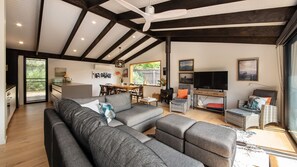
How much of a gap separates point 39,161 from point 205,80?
487 cm

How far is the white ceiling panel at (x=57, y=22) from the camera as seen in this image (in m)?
3.60

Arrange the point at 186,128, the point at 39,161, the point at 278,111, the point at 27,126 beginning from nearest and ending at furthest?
1. the point at 39,161
2. the point at 186,128
3. the point at 27,126
4. the point at 278,111

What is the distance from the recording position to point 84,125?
3.68 ft

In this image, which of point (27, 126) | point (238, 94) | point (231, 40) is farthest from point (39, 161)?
point (231, 40)

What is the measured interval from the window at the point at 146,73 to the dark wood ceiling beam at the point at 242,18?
3.26m

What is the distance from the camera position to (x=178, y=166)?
1.29 m

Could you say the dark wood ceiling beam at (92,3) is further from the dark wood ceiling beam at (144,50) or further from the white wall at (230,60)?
the dark wood ceiling beam at (144,50)

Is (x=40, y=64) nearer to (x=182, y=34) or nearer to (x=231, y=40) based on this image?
(x=182, y=34)

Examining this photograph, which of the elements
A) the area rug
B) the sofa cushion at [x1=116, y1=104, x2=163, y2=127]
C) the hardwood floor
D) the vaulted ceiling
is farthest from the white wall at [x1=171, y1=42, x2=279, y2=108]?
the sofa cushion at [x1=116, y1=104, x2=163, y2=127]

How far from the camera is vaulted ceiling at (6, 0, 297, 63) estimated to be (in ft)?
9.17

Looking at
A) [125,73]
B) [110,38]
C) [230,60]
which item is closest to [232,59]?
[230,60]


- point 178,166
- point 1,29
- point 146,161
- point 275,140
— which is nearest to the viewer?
point 146,161

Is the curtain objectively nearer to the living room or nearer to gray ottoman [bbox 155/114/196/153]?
the living room

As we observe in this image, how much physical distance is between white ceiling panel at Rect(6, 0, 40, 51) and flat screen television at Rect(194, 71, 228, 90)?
5.26 m
